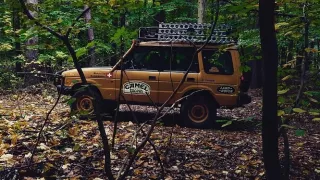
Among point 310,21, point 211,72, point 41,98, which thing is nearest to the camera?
point 310,21

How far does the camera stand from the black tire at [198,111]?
833 centimetres

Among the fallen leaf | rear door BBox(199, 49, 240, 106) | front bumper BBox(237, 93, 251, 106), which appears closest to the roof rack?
rear door BBox(199, 49, 240, 106)

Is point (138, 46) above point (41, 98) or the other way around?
above

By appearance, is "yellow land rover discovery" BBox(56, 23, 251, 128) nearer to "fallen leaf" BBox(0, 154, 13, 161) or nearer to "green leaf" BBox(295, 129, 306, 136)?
"fallen leaf" BBox(0, 154, 13, 161)

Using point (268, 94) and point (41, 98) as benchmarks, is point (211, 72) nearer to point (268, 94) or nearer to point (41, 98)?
point (268, 94)

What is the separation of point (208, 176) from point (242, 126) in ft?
14.2

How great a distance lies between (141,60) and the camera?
8.72 m

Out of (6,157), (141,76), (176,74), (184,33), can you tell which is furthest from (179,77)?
(6,157)

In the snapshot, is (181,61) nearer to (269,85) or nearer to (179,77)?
(179,77)

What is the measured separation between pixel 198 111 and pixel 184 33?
6.42 feet

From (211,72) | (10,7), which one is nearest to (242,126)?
(211,72)

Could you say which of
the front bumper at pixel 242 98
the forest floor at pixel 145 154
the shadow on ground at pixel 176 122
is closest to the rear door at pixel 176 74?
the shadow on ground at pixel 176 122

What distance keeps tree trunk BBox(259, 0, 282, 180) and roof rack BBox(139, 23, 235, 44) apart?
463 centimetres

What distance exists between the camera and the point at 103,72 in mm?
8711
